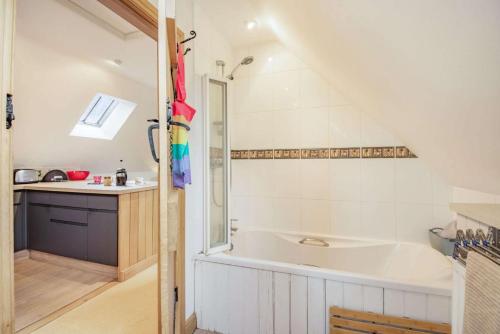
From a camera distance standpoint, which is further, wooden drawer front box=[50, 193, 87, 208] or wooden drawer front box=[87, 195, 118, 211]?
wooden drawer front box=[50, 193, 87, 208]

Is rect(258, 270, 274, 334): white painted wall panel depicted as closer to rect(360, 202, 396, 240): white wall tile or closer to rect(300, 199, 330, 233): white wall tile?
rect(300, 199, 330, 233): white wall tile

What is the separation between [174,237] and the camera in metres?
0.83

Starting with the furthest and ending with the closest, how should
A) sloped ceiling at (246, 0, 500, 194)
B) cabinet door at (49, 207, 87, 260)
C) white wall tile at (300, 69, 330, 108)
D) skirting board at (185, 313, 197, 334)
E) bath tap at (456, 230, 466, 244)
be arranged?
cabinet door at (49, 207, 87, 260)
white wall tile at (300, 69, 330, 108)
skirting board at (185, 313, 197, 334)
bath tap at (456, 230, 466, 244)
sloped ceiling at (246, 0, 500, 194)

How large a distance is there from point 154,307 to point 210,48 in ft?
7.74

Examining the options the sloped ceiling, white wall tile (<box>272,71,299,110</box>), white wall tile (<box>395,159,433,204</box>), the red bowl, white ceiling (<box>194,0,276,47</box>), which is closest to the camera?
the sloped ceiling

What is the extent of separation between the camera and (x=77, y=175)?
3.45 m

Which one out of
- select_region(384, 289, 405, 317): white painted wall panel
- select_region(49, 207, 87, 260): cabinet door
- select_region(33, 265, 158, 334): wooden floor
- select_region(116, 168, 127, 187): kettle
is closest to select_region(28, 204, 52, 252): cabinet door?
select_region(49, 207, 87, 260): cabinet door

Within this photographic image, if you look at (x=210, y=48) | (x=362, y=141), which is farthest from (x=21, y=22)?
(x=362, y=141)

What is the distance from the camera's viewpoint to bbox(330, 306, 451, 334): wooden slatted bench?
1139 mm

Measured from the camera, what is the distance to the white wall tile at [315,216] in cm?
226

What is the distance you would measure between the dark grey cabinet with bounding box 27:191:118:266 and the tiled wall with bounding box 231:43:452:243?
135 centimetres

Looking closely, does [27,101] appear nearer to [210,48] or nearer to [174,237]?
[210,48]

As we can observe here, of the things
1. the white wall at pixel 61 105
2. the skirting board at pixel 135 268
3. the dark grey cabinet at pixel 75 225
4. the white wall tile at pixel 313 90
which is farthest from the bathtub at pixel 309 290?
the white wall at pixel 61 105

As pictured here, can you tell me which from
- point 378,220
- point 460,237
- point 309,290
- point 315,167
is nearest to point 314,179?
point 315,167
